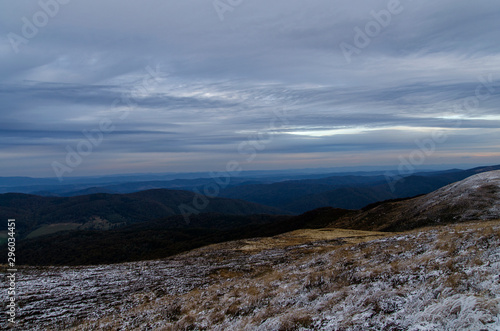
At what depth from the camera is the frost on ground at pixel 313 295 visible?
29.6 ft

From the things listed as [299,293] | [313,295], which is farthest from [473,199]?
[313,295]

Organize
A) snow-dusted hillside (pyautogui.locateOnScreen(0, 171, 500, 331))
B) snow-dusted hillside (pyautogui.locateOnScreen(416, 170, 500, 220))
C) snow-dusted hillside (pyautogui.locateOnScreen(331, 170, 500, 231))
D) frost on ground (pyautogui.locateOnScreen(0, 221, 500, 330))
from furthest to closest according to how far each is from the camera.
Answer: snow-dusted hillside (pyautogui.locateOnScreen(331, 170, 500, 231)), snow-dusted hillside (pyautogui.locateOnScreen(416, 170, 500, 220)), snow-dusted hillside (pyautogui.locateOnScreen(0, 171, 500, 331)), frost on ground (pyautogui.locateOnScreen(0, 221, 500, 330))

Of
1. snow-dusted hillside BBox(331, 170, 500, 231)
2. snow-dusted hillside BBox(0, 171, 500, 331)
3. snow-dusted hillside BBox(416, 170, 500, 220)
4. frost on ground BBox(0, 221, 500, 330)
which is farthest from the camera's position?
snow-dusted hillside BBox(331, 170, 500, 231)

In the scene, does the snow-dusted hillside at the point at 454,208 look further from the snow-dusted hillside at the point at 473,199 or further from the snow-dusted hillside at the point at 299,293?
the snow-dusted hillside at the point at 299,293

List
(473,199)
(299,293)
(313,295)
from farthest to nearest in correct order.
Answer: (473,199) < (299,293) < (313,295)

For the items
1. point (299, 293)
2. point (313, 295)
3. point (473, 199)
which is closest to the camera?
point (313, 295)

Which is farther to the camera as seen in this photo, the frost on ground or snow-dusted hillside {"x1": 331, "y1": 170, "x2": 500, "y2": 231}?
snow-dusted hillside {"x1": 331, "y1": 170, "x2": 500, "y2": 231}

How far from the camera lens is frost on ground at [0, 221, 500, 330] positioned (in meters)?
9.02

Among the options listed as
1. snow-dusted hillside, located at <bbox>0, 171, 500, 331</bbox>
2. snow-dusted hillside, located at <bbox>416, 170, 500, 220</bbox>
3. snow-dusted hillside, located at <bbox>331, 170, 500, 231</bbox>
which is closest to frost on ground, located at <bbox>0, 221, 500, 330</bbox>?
snow-dusted hillside, located at <bbox>0, 171, 500, 331</bbox>

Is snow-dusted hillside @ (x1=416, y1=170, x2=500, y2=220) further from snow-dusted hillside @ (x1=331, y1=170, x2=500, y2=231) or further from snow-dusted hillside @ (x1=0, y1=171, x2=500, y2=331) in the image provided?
snow-dusted hillside @ (x1=0, y1=171, x2=500, y2=331)

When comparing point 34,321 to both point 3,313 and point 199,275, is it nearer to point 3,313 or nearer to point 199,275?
point 3,313

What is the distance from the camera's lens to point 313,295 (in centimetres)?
1295

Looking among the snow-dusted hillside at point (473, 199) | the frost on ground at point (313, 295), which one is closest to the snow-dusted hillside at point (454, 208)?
the snow-dusted hillside at point (473, 199)

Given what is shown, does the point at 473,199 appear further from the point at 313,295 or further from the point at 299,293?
the point at 313,295
